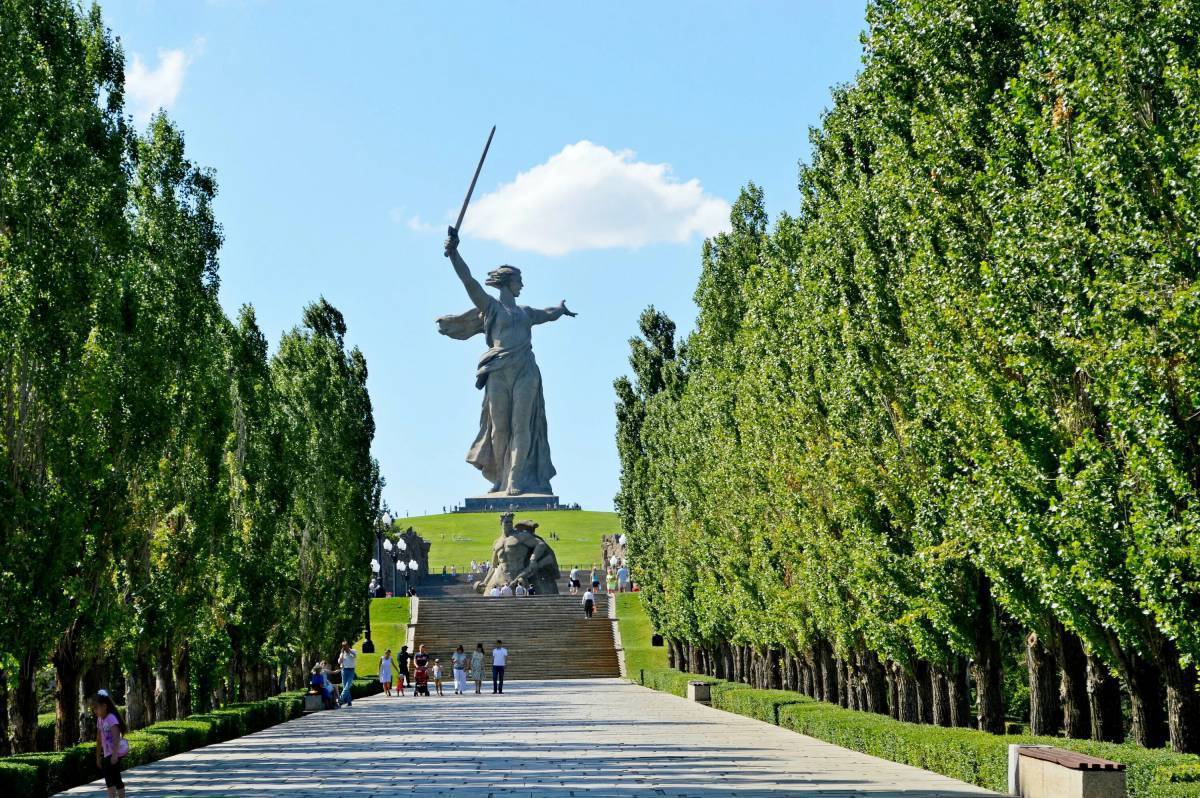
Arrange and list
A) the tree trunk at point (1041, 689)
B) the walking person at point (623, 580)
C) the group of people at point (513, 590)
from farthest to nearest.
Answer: the walking person at point (623, 580)
the group of people at point (513, 590)
the tree trunk at point (1041, 689)

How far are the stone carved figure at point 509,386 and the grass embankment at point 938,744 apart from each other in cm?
4861

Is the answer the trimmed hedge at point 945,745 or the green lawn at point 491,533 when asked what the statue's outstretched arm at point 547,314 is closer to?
the green lawn at point 491,533

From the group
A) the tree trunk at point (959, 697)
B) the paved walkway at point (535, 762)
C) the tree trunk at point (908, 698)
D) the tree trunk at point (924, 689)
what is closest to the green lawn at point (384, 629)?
the paved walkway at point (535, 762)

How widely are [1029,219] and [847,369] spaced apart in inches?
Result: 239

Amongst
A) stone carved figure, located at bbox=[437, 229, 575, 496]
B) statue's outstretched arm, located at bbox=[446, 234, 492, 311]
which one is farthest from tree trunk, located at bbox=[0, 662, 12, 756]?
stone carved figure, located at bbox=[437, 229, 575, 496]

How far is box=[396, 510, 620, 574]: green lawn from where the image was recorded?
96438 mm

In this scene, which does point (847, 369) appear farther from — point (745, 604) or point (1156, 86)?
point (745, 604)

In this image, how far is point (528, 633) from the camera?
53906 millimetres

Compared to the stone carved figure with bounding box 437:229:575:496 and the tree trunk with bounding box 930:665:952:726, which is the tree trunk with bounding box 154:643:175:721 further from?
the stone carved figure with bounding box 437:229:575:496

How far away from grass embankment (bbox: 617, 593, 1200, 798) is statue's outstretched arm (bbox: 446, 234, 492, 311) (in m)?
Answer: 44.5

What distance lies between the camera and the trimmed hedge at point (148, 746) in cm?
1577

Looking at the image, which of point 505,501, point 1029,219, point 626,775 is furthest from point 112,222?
point 505,501

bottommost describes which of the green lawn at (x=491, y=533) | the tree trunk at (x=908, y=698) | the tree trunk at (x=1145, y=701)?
the tree trunk at (x=908, y=698)

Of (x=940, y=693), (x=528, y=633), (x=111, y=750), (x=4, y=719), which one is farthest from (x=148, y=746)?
(x=528, y=633)
